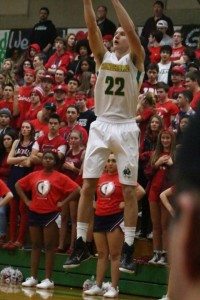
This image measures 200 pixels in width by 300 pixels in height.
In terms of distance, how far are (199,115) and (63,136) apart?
11847 mm

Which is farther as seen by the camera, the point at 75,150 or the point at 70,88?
the point at 70,88

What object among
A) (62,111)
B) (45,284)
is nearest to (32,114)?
(62,111)

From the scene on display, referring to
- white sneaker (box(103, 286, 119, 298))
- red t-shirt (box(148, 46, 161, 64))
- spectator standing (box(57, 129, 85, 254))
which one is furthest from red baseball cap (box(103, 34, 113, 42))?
white sneaker (box(103, 286, 119, 298))

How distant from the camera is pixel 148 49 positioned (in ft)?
52.5

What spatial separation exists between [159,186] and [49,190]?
169 cm

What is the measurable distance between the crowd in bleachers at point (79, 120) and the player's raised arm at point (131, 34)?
140 centimetres

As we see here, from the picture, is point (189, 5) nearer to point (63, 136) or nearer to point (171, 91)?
point (171, 91)

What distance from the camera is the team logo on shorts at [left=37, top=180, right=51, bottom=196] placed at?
36.8 feet

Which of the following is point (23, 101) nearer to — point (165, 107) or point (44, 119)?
point (44, 119)

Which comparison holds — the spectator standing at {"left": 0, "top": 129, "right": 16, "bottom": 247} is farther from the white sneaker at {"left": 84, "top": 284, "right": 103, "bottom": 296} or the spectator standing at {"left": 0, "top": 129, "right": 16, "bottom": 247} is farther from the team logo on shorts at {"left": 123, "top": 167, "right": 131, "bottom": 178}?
the team logo on shorts at {"left": 123, "top": 167, "right": 131, "bottom": 178}

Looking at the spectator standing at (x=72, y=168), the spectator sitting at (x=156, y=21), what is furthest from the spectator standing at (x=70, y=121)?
the spectator sitting at (x=156, y=21)

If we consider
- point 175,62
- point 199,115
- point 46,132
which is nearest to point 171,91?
point 175,62

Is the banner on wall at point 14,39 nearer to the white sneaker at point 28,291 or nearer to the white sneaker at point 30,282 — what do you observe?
the white sneaker at point 30,282

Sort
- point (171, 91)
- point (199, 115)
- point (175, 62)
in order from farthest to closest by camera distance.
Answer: point (175, 62), point (171, 91), point (199, 115)
